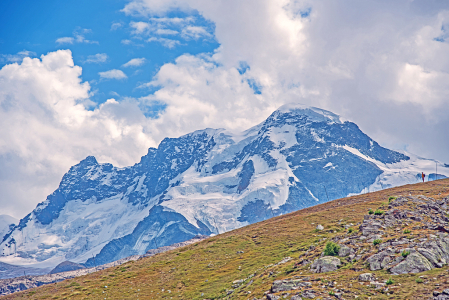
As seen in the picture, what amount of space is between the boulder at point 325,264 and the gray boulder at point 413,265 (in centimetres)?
553

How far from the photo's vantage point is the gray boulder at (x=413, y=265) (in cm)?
3481

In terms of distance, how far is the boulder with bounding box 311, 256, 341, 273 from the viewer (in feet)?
129

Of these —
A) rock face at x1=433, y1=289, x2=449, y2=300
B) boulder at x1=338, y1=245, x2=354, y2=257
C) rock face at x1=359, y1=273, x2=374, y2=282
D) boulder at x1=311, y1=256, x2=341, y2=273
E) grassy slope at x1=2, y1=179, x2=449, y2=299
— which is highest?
grassy slope at x1=2, y1=179, x2=449, y2=299

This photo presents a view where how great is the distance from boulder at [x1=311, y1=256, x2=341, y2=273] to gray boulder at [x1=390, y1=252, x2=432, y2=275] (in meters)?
5.53

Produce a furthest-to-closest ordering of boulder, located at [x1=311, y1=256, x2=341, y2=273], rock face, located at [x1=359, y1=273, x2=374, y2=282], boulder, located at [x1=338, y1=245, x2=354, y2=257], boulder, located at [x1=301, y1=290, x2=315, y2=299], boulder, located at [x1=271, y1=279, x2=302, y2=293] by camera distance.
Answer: boulder, located at [x1=338, y1=245, x2=354, y2=257], boulder, located at [x1=311, y1=256, x2=341, y2=273], boulder, located at [x1=271, y1=279, x2=302, y2=293], rock face, located at [x1=359, y1=273, x2=374, y2=282], boulder, located at [x1=301, y1=290, x2=315, y2=299]

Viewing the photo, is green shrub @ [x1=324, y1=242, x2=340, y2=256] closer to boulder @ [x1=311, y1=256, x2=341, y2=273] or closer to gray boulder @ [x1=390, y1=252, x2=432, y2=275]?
boulder @ [x1=311, y1=256, x2=341, y2=273]

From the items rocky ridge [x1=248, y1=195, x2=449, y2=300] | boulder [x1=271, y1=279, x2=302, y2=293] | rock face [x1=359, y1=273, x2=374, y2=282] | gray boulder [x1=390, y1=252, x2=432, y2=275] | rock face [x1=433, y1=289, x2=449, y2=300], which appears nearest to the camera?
rock face [x1=433, y1=289, x2=449, y2=300]

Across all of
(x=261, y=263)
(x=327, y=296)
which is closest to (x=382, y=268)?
(x=327, y=296)

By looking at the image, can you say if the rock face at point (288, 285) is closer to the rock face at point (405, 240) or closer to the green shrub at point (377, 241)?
the rock face at point (405, 240)

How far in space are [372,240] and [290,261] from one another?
10.2 m

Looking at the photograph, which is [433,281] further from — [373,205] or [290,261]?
[373,205]

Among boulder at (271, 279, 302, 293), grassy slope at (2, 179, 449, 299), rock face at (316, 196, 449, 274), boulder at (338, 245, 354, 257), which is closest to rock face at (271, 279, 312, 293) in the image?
boulder at (271, 279, 302, 293)

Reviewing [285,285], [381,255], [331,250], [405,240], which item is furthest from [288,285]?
[405,240]

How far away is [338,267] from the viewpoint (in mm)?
39406
